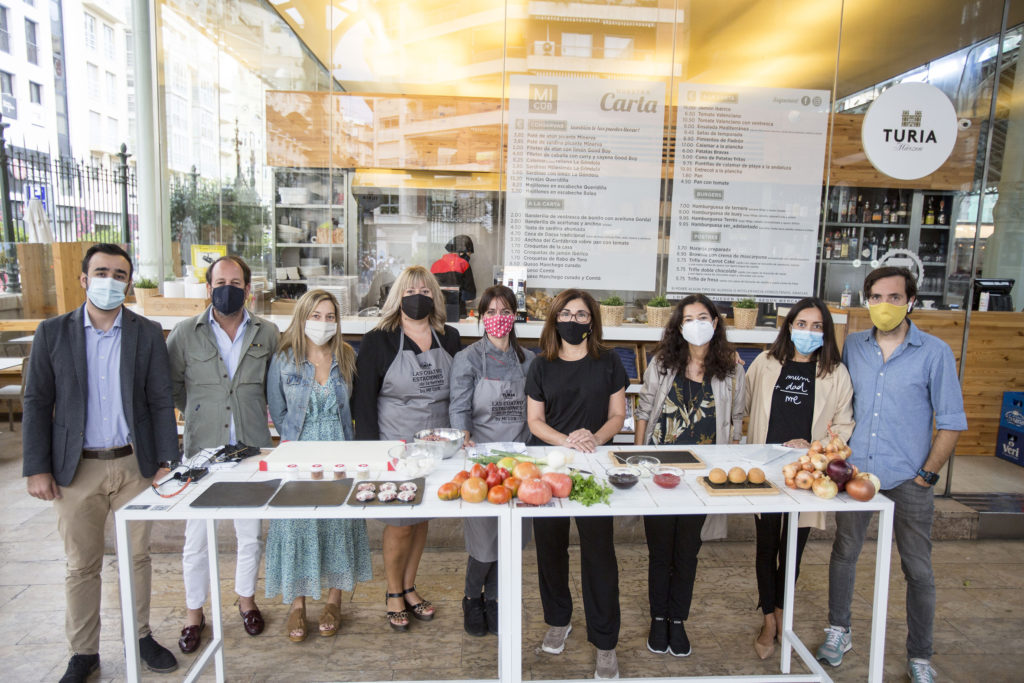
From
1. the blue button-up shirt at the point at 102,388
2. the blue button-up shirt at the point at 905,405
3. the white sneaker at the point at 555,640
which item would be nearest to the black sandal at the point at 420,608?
the white sneaker at the point at 555,640

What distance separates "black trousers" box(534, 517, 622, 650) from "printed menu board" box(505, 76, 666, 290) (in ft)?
10.3

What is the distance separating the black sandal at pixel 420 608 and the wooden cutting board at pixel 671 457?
4.32 feet

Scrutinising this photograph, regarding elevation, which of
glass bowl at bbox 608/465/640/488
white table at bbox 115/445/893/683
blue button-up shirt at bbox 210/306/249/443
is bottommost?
white table at bbox 115/445/893/683

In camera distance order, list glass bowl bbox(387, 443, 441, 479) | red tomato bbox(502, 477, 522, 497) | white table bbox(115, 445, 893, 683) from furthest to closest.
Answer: glass bowl bbox(387, 443, 441, 479) → red tomato bbox(502, 477, 522, 497) → white table bbox(115, 445, 893, 683)

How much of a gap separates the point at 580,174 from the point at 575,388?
10.5 feet

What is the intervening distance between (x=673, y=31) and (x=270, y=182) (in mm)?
4167

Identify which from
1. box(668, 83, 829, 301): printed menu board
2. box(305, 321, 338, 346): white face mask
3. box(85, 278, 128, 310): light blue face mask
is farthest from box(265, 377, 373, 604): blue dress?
box(668, 83, 829, 301): printed menu board

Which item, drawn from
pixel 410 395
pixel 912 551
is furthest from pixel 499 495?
pixel 912 551

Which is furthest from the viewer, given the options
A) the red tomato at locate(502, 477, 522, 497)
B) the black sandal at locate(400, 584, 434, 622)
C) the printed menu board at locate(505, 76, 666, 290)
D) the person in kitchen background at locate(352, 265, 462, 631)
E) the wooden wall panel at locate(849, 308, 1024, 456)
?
the wooden wall panel at locate(849, 308, 1024, 456)

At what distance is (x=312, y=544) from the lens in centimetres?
295

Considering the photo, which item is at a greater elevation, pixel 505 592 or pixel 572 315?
pixel 572 315

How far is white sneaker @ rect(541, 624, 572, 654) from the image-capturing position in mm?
2865

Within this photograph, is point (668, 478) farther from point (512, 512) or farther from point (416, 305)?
point (416, 305)

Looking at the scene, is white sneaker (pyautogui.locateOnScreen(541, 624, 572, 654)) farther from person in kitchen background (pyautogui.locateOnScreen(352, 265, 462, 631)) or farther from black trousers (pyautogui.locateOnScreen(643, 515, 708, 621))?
person in kitchen background (pyautogui.locateOnScreen(352, 265, 462, 631))
